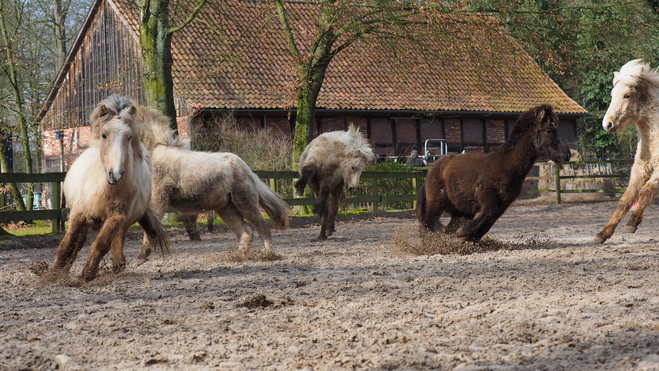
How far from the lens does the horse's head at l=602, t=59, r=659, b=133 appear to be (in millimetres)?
9492

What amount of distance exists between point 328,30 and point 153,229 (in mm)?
10934

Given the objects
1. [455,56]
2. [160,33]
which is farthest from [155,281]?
[455,56]

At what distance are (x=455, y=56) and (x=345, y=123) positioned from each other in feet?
35.2

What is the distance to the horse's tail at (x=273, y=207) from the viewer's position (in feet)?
34.7

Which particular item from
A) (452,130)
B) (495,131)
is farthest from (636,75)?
(495,131)

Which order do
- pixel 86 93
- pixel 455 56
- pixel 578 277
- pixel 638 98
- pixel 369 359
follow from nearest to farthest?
pixel 369 359 < pixel 578 277 < pixel 638 98 < pixel 455 56 < pixel 86 93

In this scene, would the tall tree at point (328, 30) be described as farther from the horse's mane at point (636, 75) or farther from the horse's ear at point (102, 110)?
the horse's ear at point (102, 110)

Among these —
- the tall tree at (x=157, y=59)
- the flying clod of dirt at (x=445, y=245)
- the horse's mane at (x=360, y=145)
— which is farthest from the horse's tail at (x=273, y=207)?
the tall tree at (x=157, y=59)

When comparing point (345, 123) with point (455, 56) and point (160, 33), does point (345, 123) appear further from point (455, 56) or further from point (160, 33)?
point (160, 33)

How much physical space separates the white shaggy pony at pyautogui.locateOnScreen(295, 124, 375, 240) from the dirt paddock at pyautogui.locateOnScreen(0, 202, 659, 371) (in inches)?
133

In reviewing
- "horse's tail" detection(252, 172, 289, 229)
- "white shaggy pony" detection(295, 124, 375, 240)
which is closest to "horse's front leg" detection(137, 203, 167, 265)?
"horse's tail" detection(252, 172, 289, 229)

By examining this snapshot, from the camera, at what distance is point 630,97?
9.53 m

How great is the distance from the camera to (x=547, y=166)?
2664 cm

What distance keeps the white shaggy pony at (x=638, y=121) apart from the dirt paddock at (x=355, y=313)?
501 millimetres
